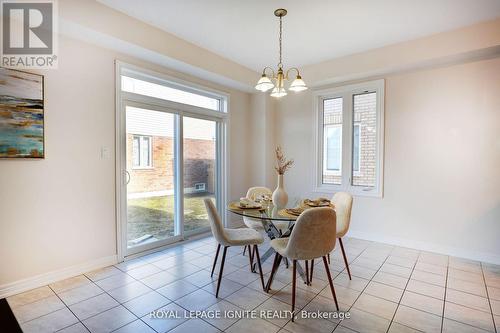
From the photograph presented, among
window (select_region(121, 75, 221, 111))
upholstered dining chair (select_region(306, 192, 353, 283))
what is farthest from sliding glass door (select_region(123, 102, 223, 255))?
upholstered dining chair (select_region(306, 192, 353, 283))

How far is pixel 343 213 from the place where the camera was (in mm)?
2770

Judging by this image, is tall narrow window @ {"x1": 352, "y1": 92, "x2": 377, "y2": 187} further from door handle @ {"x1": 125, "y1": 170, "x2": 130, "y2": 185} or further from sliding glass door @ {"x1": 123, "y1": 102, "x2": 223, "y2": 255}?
door handle @ {"x1": 125, "y1": 170, "x2": 130, "y2": 185}

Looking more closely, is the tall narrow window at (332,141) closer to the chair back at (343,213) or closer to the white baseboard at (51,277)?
the chair back at (343,213)

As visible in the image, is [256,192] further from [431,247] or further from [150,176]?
[431,247]

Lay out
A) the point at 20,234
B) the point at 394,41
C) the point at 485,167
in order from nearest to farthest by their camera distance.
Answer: the point at 20,234 → the point at 485,167 → the point at 394,41

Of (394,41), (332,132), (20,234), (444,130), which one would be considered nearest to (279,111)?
(332,132)

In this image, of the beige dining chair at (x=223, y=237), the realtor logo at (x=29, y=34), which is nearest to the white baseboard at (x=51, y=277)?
the beige dining chair at (x=223, y=237)

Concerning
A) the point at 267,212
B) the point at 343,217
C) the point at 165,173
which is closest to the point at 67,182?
the point at 165,173

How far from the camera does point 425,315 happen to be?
2.07 metres

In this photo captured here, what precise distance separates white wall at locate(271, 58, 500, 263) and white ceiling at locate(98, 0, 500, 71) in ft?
2.40

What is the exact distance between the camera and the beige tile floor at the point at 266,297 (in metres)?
1.95

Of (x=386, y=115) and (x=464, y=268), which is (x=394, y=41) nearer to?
(x=386, y=115)

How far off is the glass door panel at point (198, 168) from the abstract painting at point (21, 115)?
1.78 m

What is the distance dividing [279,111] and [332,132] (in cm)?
115
